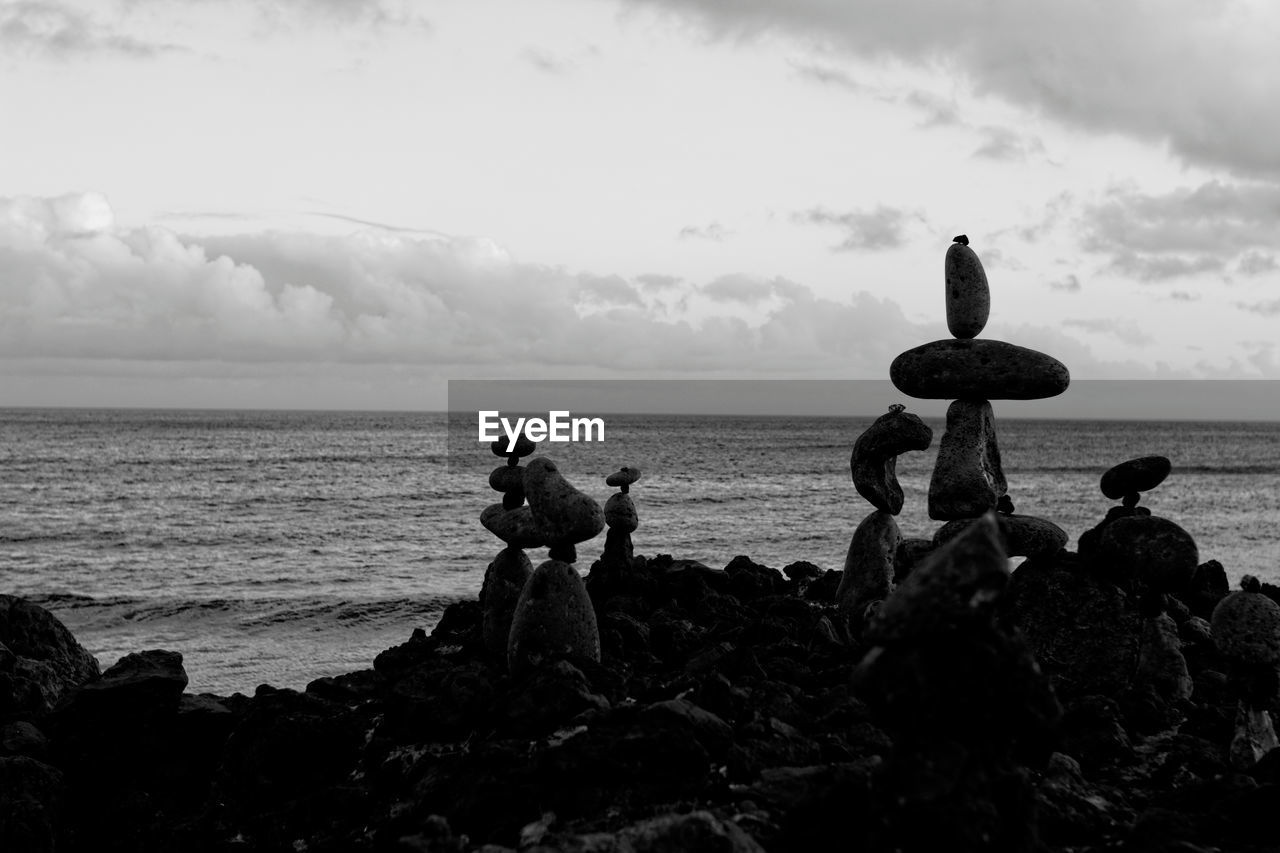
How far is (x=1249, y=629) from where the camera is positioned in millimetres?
7117

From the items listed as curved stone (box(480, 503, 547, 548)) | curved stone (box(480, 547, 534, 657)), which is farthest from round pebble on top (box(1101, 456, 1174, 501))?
curved stone (box(480, 547, 534, 657))

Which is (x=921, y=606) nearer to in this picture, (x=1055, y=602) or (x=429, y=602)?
(x=1055, y=602)

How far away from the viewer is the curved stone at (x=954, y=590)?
4.58 meters

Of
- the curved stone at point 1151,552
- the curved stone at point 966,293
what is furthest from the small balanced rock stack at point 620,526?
the curved stone at point 1151,552

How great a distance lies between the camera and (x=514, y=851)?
213 inches

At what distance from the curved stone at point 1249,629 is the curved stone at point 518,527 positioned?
5.25 meters

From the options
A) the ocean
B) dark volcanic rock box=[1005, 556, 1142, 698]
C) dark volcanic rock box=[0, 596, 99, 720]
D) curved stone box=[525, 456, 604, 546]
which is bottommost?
the ocean

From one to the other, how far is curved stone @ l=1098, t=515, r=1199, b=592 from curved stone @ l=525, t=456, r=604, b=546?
4.38 metres

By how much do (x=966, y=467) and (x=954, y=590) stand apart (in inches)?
233

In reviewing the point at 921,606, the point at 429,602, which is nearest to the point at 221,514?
the point at 429,602

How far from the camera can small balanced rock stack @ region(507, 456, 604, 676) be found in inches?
359

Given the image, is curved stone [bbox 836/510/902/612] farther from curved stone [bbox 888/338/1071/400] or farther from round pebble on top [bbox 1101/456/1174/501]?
round pebble on top [bbox 1101/456/1174/501]

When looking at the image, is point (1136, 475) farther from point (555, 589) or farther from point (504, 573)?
point (504, 573)

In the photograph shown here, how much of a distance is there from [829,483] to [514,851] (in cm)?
4700
